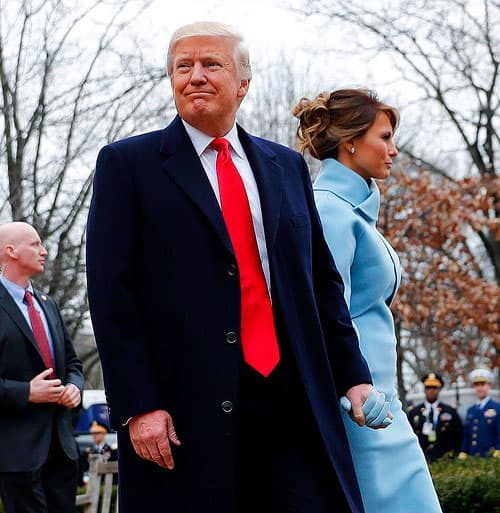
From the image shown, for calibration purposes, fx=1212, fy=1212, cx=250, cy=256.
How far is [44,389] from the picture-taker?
6.88m

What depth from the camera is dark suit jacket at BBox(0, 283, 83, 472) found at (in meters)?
6.79

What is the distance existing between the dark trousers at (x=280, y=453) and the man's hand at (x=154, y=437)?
22 cm

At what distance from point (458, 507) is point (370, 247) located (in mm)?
4293

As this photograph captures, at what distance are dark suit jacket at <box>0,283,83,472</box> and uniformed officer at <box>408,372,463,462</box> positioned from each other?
29.0 feet

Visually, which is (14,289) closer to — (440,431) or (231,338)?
(231,338)

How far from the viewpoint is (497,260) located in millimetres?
25031

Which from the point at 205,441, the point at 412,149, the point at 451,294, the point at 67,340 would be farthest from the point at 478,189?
the point at 205,441

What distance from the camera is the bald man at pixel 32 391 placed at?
6.79 meters

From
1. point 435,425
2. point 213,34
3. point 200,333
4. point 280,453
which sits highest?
point 435,425

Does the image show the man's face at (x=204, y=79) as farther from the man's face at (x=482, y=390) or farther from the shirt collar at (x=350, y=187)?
the man's face at (x=482, y=390)

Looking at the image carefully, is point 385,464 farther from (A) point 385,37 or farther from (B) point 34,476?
(A) point 385,37

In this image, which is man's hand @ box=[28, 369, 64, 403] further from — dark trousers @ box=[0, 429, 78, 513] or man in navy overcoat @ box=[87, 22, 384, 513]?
man in navy overcoat @ box=[87, 22, 384, 513]

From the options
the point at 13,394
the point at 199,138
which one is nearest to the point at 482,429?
the point at 13,394

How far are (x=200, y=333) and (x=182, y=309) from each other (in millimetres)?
92
